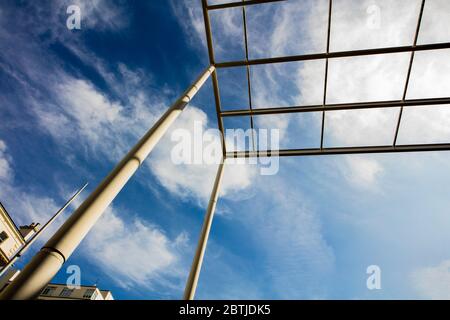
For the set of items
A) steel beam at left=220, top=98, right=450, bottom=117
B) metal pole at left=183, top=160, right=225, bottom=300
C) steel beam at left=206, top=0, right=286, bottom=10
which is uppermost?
steel beam at left=206, top=0, right=286, bottom=10

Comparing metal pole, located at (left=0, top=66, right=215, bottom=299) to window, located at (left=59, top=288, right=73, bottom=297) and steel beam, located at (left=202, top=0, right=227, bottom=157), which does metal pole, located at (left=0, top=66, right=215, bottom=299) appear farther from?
window, located at (left=59, top=288, right=73, bottom=297)

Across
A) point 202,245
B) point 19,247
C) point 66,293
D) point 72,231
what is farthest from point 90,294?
point 72,231

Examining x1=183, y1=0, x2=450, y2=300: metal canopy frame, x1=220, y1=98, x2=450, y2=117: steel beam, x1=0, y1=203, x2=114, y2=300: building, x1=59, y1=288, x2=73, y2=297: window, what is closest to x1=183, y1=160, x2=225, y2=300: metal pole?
x1=183, y1=0, x2=450, y2=300: metal canopy frame

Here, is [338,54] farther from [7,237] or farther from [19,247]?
[19,247]

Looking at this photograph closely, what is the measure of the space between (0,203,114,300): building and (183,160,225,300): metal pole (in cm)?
4087

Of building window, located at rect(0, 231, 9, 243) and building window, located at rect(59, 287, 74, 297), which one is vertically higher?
building window, located at rect(59, 287, 74, 297)

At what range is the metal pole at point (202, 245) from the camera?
311 inches

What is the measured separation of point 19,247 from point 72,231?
59.4 metres

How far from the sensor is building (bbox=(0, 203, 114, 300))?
45.2 metres
